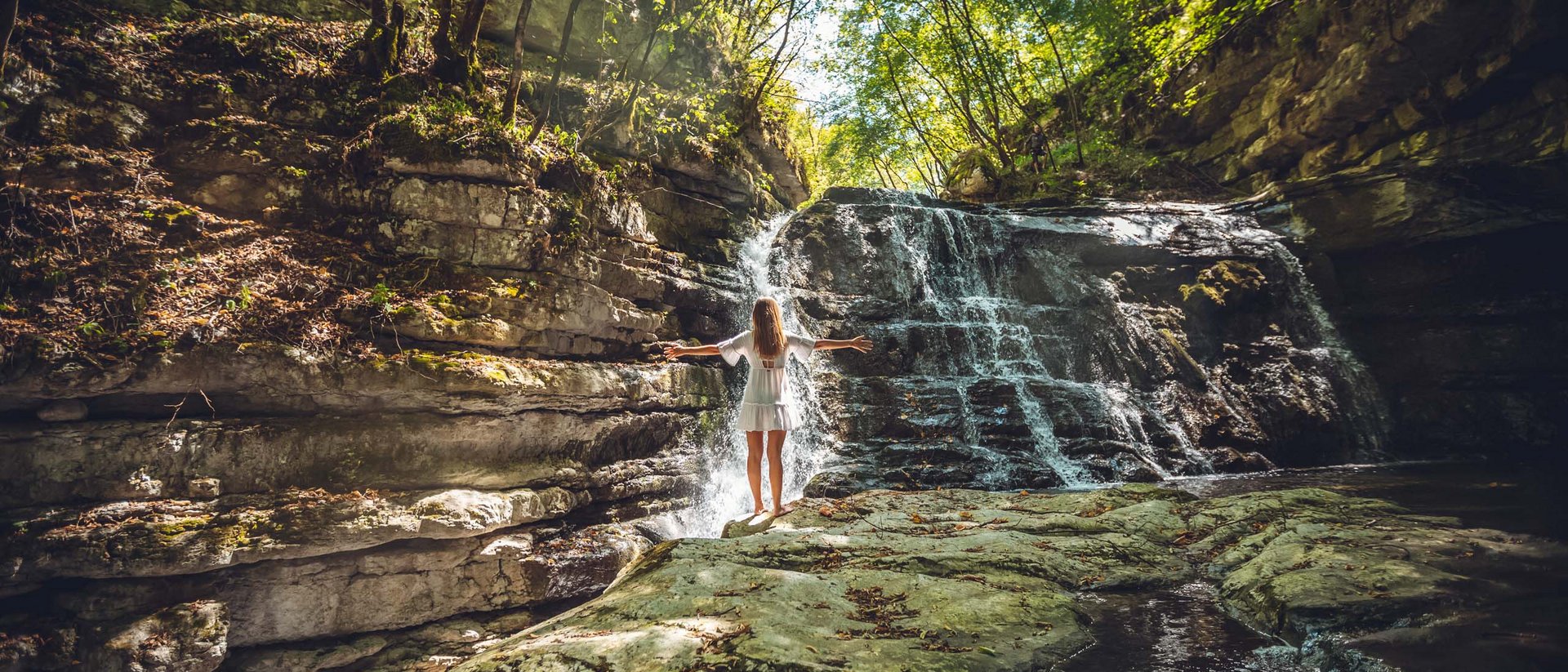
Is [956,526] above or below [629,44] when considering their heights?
below

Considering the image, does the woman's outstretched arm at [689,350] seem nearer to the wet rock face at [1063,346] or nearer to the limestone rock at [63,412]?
the wet rock face at [1063,346]

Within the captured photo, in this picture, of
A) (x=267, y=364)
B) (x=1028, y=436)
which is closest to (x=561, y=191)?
(x=267, y=364)

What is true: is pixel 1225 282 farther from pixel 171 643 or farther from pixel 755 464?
pixel 171 643

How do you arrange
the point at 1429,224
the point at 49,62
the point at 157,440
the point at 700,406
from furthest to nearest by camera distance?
the point at 1429,224 → the point at 700,406 → the point at 49,62 → the point at 157,440

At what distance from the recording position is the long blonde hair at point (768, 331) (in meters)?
5.29

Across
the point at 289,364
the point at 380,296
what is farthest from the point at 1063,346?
the point at 289,364

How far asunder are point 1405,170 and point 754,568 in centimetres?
1372

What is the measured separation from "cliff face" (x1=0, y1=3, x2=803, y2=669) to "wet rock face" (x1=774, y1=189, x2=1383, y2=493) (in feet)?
11.2

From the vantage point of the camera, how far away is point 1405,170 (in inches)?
418

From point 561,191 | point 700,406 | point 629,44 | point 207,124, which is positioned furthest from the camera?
point 629,44

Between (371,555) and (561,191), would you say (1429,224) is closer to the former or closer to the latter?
(561,191)

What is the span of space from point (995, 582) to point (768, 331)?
2702mm

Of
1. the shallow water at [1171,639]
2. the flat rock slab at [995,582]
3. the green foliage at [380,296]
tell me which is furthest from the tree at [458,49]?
the shallow water at [1171,639]

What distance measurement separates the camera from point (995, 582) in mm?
3461
